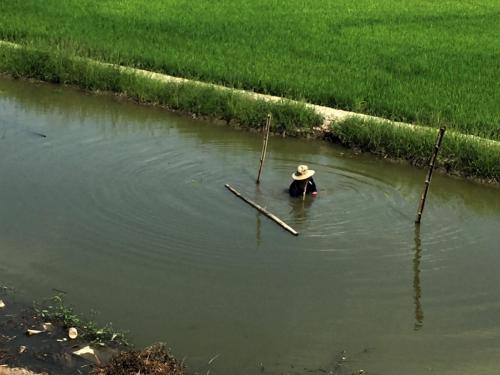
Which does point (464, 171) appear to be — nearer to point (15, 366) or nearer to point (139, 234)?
point (139, 234)

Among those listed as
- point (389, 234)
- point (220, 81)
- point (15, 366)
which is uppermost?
point (220, 81)

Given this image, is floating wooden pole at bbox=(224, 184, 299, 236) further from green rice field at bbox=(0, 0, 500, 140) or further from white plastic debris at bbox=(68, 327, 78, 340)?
green rice field at bbox=(0, 0, 500, 140)

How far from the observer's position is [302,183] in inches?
305

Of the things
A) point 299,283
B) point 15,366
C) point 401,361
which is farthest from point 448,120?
point 15,366

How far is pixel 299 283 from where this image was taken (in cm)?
615

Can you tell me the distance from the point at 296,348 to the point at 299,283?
933 millimetres

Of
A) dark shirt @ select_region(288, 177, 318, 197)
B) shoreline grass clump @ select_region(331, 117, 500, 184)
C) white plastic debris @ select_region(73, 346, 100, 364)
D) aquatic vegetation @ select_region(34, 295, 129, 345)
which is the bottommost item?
white plastic debris @ select_region(73, 346, 100, 364)

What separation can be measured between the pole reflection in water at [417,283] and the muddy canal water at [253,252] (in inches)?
0.8

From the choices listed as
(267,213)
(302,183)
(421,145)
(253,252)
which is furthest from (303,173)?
(421,145)

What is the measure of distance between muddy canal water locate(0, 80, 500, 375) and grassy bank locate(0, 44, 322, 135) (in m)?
0.56

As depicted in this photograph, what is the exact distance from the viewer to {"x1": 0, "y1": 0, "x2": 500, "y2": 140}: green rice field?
434 inches

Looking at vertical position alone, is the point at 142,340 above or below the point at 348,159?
below

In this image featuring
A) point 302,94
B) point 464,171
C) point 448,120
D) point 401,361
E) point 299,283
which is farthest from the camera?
point 302,94

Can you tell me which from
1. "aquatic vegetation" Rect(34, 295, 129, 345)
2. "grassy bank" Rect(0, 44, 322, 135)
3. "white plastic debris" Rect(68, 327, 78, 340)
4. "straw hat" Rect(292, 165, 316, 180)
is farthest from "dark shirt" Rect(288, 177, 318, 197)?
"white plastic debris" Rect(68, 327, 78, 340)
